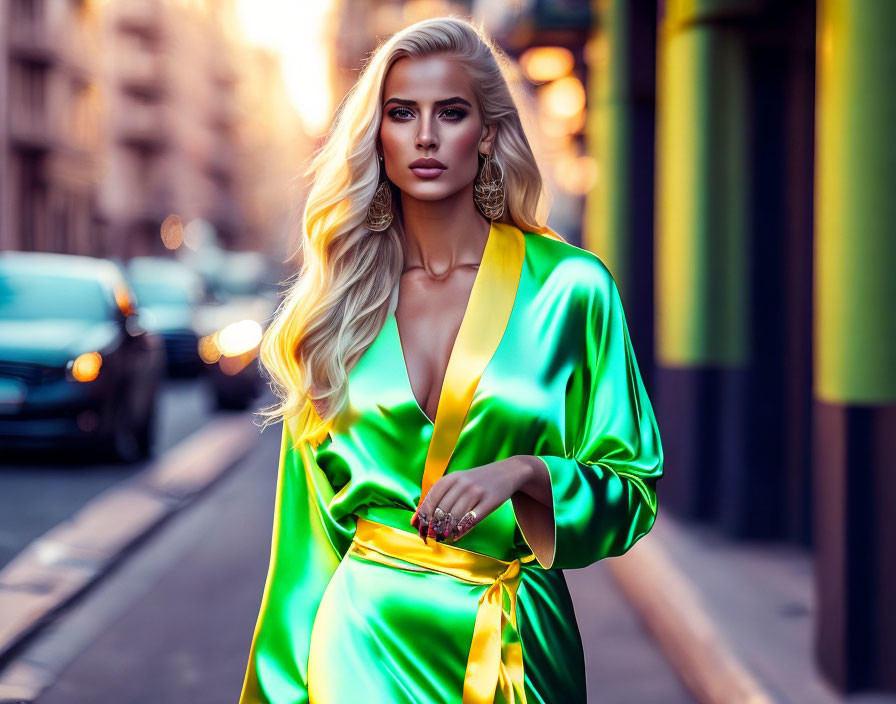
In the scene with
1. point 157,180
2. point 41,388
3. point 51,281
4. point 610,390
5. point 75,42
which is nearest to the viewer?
point 610,390

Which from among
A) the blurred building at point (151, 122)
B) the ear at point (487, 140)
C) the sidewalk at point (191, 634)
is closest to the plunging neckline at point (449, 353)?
the ear at point (487, 140)

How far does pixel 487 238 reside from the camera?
7.34 ft

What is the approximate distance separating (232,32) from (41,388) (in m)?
102

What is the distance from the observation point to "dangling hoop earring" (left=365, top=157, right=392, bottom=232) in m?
2.28

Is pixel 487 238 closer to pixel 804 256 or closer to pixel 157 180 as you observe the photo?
pixel 804 256

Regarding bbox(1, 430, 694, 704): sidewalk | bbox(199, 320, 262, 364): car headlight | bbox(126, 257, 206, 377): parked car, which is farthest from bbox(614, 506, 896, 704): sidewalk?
bbox(126, 257, 206, 377): parked car

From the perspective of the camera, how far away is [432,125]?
6.96 feet

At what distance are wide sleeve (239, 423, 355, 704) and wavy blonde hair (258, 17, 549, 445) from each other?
0.09 meters

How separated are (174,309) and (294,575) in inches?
720

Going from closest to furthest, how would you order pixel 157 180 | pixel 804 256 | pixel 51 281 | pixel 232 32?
1. pixel 804 256
2. pixel 51 281
3. pixel 157 180
4. pixel 232 32

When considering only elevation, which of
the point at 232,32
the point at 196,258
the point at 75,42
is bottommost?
the point at 196,258

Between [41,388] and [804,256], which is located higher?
[804,256]

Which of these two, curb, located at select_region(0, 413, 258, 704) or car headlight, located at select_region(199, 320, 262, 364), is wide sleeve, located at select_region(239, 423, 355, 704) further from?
car headlight, located at select_region(199, 320, 262, 364)

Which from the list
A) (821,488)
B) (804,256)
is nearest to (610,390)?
(821,488)
